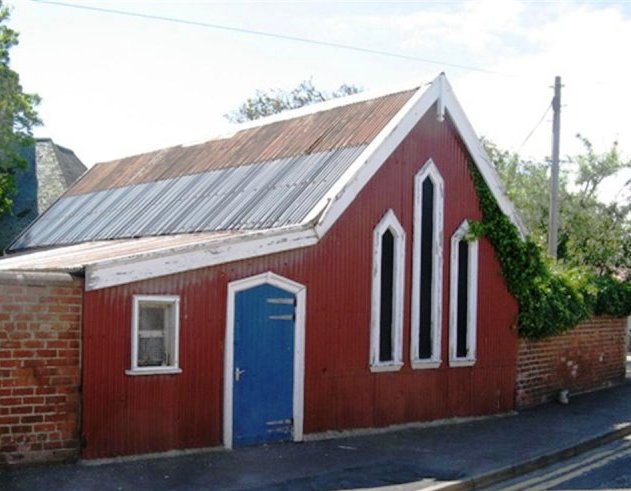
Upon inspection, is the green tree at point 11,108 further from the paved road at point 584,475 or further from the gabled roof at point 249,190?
the paved road at point 584,475

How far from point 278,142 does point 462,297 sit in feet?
14.6

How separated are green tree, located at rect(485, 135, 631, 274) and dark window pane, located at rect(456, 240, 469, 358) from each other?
9586mm

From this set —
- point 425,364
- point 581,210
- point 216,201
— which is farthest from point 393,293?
point 581,210

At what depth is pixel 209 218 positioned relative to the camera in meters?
15.3

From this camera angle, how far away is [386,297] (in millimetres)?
14914

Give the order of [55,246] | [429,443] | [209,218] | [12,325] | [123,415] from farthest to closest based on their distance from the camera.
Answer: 1. [55,246]
2. [209,218]
3. [429,443]
4. [123,415]
5. [12,325]

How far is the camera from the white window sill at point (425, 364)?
1530 centimetres

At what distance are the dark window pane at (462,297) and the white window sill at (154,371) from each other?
246 inches

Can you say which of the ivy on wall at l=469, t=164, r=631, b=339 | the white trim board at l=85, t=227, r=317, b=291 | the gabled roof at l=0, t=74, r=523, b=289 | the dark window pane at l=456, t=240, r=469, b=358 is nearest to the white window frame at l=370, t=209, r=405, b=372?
the gabled roof at l=0, t=74, r=523, b=289

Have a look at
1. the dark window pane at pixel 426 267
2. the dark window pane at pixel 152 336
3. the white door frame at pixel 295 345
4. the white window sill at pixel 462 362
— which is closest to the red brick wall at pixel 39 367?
the dark window pane at pixel 152 336

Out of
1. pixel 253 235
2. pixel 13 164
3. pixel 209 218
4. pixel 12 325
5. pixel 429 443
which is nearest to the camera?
pixel 12 325

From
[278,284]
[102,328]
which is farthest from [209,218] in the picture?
[102,328]

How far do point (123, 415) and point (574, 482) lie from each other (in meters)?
5.77

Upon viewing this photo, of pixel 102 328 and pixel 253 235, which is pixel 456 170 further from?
pixel 102 328
